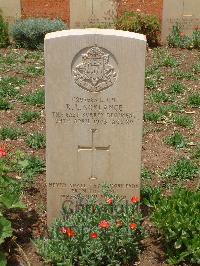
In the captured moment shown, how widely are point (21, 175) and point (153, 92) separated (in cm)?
322

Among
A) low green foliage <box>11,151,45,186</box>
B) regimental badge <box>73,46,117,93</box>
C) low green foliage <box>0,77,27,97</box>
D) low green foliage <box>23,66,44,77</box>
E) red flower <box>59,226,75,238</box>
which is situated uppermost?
regimental badge <box>73,46,117,93</box>

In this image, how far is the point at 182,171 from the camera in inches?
223

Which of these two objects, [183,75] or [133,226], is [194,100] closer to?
[183,75]

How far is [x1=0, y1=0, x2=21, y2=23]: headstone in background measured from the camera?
37.1 feet

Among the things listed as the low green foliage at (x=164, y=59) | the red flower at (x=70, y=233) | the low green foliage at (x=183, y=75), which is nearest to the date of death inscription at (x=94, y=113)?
the red flower at (x=70, y=233)

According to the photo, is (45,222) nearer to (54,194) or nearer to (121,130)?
(54,194)

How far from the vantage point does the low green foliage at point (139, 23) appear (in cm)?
1079

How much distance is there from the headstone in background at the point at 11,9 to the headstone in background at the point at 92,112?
7.44 meters

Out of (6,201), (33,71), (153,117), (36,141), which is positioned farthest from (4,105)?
(6,201)

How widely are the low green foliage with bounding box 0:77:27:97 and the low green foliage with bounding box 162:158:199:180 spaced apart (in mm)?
3108

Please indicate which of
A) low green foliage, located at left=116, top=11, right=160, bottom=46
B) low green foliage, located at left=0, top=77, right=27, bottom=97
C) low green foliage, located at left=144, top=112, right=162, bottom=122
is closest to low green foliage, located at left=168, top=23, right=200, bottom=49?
low green foliage, located at left=116, top=11, right=160, bottom=46

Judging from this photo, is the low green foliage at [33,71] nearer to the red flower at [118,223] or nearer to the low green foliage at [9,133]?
the low green foliage at [9,133]

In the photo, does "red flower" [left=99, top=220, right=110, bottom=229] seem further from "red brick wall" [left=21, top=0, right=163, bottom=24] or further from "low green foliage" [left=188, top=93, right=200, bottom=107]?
"red brick wall" [left=21, top=0, right=163, bottom=24]

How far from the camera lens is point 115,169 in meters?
4.61
